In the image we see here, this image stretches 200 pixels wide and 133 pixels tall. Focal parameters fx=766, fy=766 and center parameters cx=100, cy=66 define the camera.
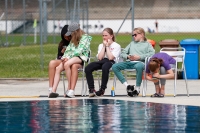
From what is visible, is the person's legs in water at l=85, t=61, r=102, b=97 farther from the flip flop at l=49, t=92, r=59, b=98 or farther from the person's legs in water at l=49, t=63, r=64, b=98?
the flip flop at l=49, t=92, r=59, b=98

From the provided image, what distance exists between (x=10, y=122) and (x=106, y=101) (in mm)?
3136

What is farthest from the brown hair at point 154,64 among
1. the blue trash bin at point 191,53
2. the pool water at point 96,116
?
the blue trash bin at point 191,53

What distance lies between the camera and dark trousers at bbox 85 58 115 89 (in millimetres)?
13312

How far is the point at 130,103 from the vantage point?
1223 cm

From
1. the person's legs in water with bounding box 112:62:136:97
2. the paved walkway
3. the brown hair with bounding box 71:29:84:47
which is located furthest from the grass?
the person's legs in water with bounding box 112:62:136:97

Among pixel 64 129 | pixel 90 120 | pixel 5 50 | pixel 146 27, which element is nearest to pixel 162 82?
pixel 90 120

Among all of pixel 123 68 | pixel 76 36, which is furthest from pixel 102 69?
pixel 76 36

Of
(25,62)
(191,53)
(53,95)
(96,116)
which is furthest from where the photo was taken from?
(25,62)

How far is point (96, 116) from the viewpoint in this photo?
10414 millimetres

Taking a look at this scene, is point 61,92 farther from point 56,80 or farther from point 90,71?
point 90,71

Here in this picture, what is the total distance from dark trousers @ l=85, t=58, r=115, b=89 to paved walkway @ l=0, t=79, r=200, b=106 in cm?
30

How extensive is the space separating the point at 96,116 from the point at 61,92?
4325 mm

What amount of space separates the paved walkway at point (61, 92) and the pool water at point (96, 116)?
2.12 feet

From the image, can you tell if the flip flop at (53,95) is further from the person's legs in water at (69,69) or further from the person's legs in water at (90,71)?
the person's legs in water at (90,71)
